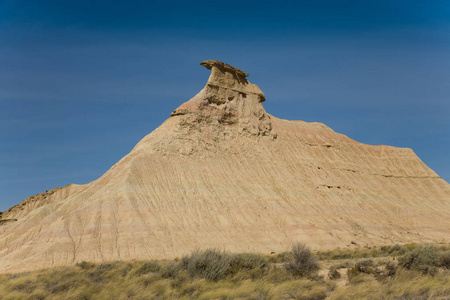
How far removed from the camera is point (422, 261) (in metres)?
14.4

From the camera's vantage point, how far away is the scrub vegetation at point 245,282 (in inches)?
425

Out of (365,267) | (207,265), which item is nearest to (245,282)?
(207,265)

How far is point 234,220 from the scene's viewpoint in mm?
43188

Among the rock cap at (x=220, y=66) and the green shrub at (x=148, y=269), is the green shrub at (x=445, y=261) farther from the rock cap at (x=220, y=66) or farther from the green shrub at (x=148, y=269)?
the rock cap at (x=220, y=66)

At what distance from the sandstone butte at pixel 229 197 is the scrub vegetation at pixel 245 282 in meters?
21.2

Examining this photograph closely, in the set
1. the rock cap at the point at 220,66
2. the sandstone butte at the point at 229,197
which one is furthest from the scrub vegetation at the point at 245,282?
the rock cap at the point at 220,66

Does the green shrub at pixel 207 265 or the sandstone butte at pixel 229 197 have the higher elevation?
the sandstone butte at pixel 229 197

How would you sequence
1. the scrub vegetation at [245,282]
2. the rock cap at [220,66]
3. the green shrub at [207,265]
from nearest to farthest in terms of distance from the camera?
the scrub vegetation at [245,282]
the green shrub at [207,265]
the rock cap at [220,66]

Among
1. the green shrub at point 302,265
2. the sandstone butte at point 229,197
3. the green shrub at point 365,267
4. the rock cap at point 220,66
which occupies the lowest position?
the green shrub at point 365,267

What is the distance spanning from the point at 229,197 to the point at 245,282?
1343 inches

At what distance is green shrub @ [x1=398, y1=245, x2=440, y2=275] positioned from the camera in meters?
13.8

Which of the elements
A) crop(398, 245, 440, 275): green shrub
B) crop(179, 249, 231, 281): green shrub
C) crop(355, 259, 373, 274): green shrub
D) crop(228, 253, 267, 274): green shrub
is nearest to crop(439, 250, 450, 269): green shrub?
crop(398, 245, 440, 275): green shrub

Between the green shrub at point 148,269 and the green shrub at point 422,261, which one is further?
the green shrub at point 148,269

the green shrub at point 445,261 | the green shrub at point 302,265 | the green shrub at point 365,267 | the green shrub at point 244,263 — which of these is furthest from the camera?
the green shrub at point 445,261
